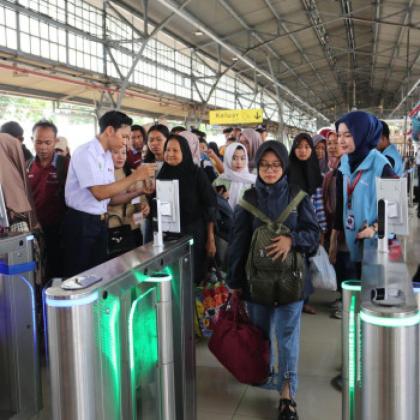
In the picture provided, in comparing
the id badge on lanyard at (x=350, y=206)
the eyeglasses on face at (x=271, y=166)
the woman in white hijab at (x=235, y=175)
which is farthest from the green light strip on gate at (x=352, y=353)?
the woman in white hijab at (x=235, y=175)

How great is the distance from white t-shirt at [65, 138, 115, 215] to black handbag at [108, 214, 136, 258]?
0.28 meters

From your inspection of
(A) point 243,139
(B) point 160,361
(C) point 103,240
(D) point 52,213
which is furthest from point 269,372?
(A) point 243,139

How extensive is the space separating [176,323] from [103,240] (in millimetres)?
875

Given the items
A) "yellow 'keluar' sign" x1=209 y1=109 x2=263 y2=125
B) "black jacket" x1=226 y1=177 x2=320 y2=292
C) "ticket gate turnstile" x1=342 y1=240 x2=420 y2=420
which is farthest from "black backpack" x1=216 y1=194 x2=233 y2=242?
"yellow 'keluar' sign" x1=209 y1=109 x2=263 y2=125

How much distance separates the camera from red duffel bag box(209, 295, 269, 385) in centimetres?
254

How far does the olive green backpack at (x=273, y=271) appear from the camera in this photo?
238 centimetres

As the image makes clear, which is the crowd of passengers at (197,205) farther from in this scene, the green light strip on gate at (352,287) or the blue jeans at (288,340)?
the green light strip on gate at (352,287)

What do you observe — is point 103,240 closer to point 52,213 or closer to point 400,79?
point 52,213

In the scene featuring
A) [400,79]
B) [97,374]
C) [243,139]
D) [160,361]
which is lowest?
[160,361]

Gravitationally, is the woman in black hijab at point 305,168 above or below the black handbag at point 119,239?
above

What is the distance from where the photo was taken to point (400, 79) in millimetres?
22250

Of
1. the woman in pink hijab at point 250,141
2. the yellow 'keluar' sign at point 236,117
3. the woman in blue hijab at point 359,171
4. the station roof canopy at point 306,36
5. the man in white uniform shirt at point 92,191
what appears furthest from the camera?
the yellow 'keluar' sign at point 236,117

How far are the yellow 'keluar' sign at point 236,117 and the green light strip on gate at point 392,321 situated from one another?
1290 cm

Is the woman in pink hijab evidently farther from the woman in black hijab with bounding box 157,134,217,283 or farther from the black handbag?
the black handbag
